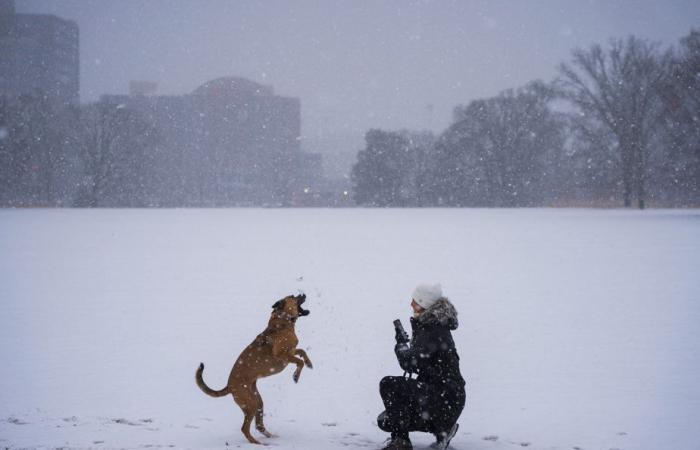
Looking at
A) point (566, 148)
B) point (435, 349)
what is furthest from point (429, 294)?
point (566, 148)

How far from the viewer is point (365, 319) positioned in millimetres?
10734

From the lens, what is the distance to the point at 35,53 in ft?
506

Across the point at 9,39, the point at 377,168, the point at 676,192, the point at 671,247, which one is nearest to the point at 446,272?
the point at 671,247

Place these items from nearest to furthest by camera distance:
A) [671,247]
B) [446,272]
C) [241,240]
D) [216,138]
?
[446,272] → [671,247] → [241,240] → [216,138]

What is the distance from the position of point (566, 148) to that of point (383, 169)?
63.7 ft

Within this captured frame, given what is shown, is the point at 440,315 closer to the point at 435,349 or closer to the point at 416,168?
the point at 435,349

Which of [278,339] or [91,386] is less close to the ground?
[278,339]

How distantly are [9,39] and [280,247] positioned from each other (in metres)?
154

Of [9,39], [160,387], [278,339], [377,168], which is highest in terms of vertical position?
[9,39]

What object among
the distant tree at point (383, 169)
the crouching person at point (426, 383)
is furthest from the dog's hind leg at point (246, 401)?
the distant tree at point (383, 169)

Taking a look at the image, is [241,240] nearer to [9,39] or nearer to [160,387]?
[160,387]

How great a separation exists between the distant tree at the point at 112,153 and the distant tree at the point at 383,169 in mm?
22605

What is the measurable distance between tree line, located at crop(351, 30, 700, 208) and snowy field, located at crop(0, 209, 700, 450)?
78.6ft

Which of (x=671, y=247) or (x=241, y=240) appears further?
(x=241, y=240)
